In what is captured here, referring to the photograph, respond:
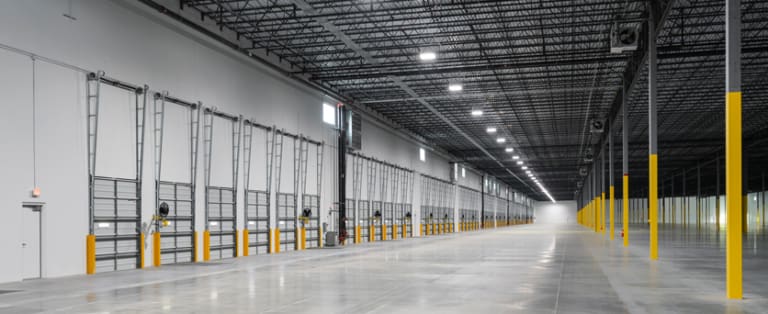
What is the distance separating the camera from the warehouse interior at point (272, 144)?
1502 cm

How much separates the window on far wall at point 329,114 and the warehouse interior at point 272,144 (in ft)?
0.59

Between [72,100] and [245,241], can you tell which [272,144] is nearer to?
[245,241]

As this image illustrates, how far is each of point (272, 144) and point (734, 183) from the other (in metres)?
22.8

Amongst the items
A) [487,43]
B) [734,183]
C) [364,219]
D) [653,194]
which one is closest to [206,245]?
[487,43]

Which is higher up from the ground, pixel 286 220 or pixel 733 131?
pixel 733 131

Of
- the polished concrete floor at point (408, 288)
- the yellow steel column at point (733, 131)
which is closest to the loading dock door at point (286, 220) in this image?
the polished concrete floor at point (408, 288)

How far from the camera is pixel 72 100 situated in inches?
798

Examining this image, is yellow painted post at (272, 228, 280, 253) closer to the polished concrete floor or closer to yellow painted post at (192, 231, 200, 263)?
yellow painted post at (192, 231, 200, 263)

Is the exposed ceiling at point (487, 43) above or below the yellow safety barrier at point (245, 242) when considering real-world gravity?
above

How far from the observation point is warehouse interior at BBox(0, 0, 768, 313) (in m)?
15.0

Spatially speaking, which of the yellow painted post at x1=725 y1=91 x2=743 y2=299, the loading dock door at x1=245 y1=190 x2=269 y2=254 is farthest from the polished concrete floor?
the loading dock door at x1=245 y1=190 x2=269 y2=254

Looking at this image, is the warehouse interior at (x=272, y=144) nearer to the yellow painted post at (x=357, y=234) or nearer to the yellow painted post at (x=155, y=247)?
the yellow painted post at (x=155, y=247)

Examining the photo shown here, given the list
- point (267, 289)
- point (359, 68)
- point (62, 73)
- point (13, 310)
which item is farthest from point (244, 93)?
point (13, 310)

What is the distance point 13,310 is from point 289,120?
Result: 22811 mm
